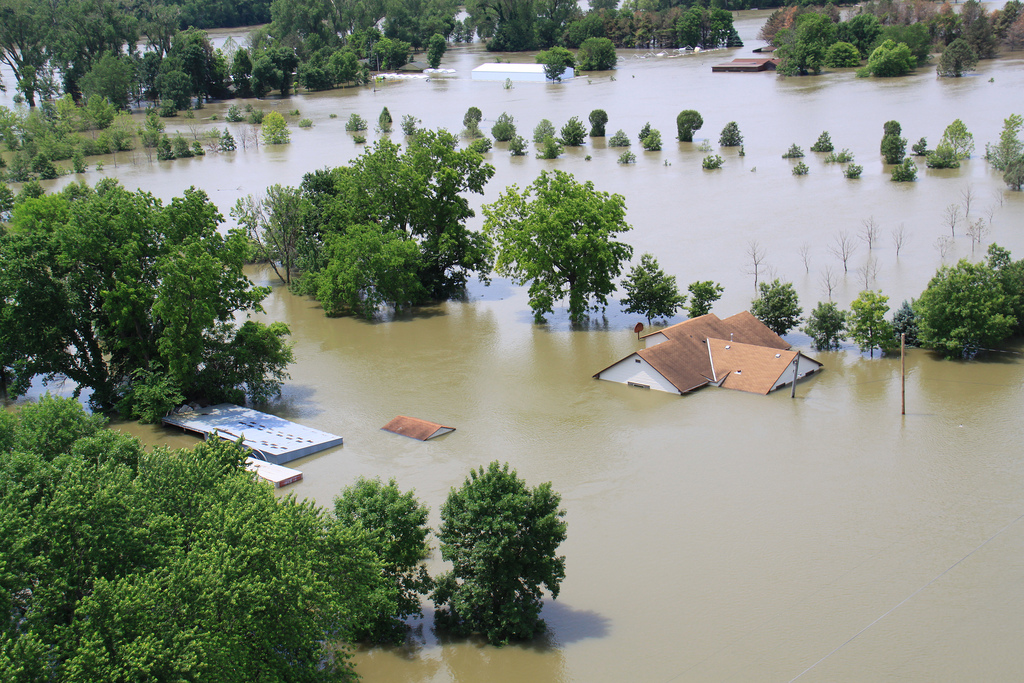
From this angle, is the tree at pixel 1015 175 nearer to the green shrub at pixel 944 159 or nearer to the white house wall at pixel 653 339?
the green shrub at pixel 944 159

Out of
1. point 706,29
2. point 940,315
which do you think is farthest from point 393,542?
point 706,29

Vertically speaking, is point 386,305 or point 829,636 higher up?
point 386,305

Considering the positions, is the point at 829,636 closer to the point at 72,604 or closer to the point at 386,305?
the point at 72,604

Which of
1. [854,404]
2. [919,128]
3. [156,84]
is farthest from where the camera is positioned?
[156,84]

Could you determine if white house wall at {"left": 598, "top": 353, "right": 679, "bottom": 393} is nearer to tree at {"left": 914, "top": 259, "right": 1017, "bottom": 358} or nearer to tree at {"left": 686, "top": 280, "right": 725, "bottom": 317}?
tree at {"left": 686, "top": 280, "right": 725, "bottom": 317}

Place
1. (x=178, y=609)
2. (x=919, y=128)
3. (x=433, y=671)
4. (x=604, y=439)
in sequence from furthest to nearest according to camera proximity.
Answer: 1. (x=919, y=128)
2. (x=604, y=439)
3. (x=433, y=671)
4. (x=178, y=609)

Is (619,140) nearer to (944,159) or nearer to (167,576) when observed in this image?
(944,159)

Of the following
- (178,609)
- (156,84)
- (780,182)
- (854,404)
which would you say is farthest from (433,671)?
(156,84)
